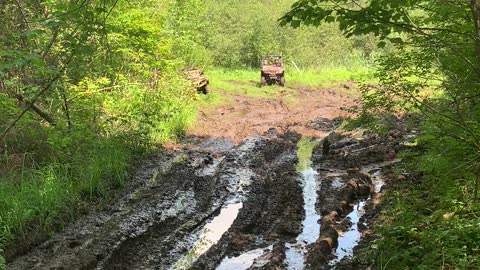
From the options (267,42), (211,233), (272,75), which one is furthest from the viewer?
Answer: (267,42)

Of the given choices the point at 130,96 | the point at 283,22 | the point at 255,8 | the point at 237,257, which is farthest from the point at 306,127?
the point at 255,8

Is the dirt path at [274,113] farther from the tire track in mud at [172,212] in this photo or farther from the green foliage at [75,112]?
the tire track in mud at [172,212]

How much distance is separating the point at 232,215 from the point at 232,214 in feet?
0.13

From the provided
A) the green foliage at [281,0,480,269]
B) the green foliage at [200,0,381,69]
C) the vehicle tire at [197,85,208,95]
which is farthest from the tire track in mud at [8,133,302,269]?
the green foliage at [200,0,381,69]

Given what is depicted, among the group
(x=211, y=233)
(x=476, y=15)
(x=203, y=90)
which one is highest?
(x=476, y=15)

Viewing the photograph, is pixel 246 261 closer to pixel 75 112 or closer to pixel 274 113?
pixel 75 112

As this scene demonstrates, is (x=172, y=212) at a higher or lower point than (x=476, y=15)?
lower

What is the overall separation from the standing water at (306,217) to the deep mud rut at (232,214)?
0.6 inches

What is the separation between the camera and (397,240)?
15.5ft

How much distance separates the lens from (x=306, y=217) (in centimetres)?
702

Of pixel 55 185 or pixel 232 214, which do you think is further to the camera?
pixel 232 214

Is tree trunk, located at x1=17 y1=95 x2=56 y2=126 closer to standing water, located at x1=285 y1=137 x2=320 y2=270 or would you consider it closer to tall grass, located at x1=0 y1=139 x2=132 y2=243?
tall grass, located at x1=0 y1=139 x2=132 y2=243

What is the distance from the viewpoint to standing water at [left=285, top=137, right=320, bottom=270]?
5.60m

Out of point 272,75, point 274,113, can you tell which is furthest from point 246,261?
point 272,75
